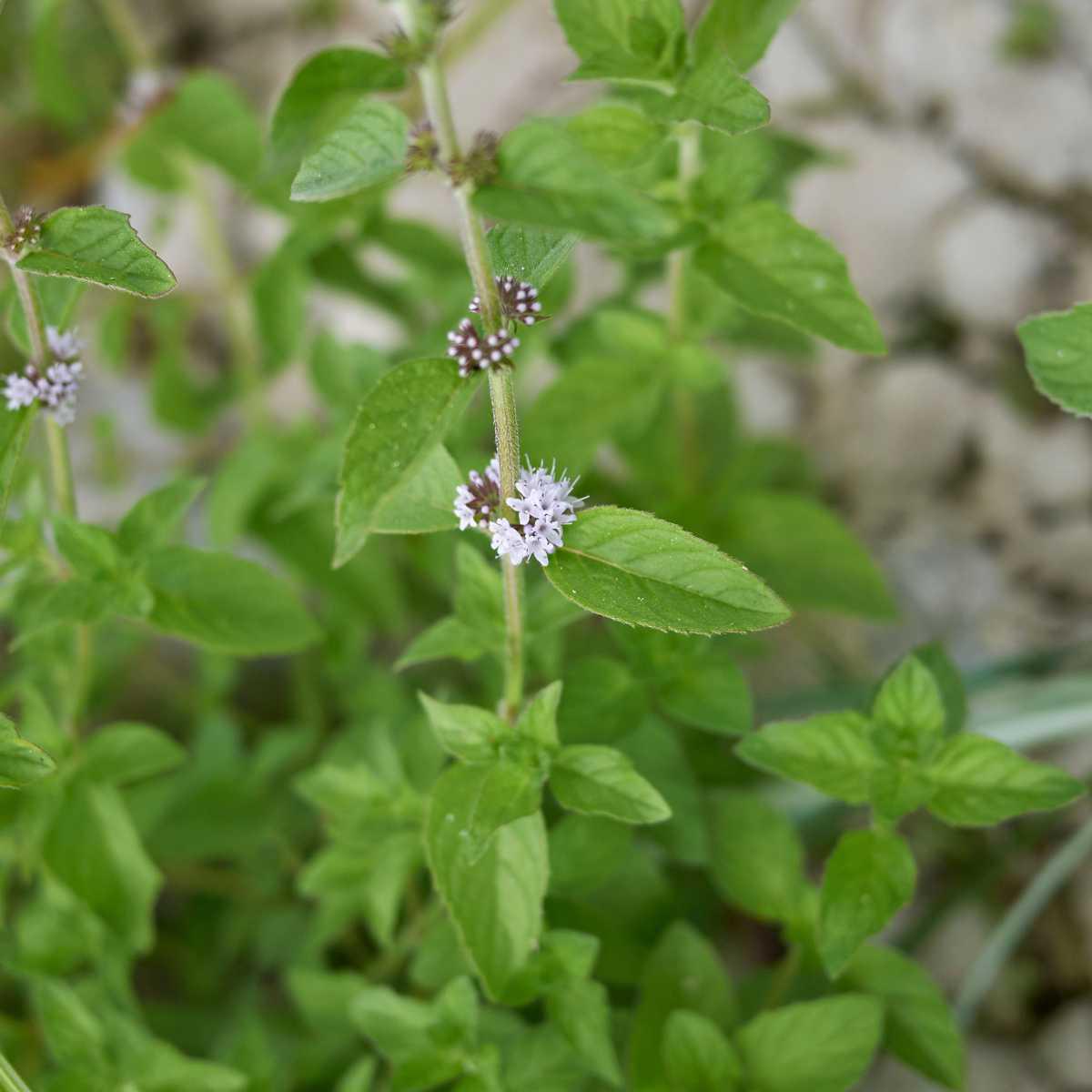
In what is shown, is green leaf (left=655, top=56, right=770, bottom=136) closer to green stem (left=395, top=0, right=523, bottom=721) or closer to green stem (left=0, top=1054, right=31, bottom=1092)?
green stem (left=395, top=0, right=523, bottom=721)

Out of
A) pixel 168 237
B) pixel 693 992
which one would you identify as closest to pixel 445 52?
pixel 168 237

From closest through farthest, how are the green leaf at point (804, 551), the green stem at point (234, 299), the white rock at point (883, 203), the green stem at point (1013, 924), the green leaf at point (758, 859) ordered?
the green leaf at point (758, 859)
the green stem at point (1013, 924)
the green leaf at point (804, 551)
the green stem at point (234, 299)
the white rock at point (883, 203)

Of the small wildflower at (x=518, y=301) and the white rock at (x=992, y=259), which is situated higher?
the white rock at (x=992, y=259)

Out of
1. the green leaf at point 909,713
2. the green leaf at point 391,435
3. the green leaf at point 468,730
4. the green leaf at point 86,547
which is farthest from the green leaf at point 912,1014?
the green leaf at point 86,547

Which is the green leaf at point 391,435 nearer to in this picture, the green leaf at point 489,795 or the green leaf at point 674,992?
the green leaf at point 489,795

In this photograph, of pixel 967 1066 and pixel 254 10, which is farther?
pixel 254 10

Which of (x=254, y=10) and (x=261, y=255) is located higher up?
(x=254, y=10)

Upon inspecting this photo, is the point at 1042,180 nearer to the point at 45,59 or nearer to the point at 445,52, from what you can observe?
the point at 445,52
